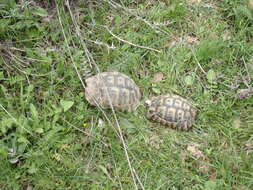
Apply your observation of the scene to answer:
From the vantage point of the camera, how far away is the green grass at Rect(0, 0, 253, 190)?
132 inches

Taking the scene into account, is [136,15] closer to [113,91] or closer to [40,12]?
[113,91]

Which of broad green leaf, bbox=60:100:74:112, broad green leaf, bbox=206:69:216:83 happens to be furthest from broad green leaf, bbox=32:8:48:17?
broad green leaf, bbox=206:69:216:83

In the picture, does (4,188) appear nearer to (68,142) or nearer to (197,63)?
(68,142)

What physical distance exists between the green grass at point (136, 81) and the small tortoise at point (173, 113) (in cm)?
10

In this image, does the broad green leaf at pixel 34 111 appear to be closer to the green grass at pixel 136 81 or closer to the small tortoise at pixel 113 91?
the green grass at pixel 136 81

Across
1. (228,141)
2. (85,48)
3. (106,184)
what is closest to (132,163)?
(106,184)

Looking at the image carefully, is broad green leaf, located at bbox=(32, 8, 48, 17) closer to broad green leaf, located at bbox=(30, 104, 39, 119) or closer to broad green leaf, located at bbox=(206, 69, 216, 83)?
broad green leaf, located at bbox=(30, 104, 39, 119)

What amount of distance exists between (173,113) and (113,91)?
731 millimetres

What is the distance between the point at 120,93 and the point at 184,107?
75 centimetres

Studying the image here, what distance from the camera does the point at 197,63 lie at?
3.99m

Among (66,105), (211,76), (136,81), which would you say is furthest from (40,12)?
(211,76)

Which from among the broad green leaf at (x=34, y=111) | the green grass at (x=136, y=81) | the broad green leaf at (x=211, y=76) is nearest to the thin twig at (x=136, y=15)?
the green grass at (x=136, y=81)

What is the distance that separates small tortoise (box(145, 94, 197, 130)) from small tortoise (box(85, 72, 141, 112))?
0.87ft

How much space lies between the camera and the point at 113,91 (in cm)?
365
